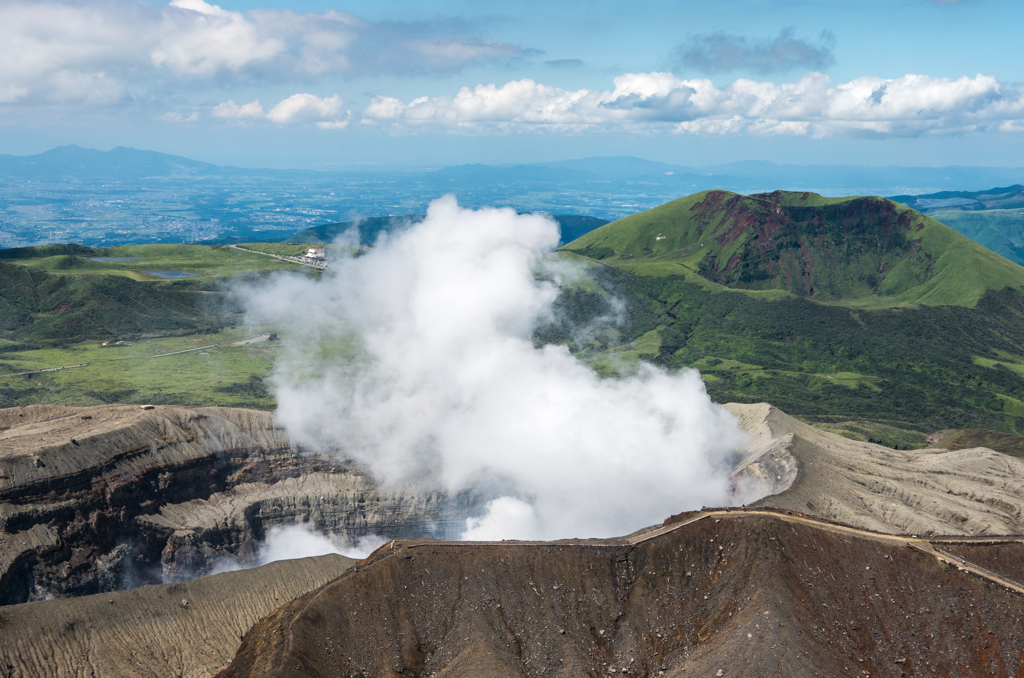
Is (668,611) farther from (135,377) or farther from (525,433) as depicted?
(135,377)

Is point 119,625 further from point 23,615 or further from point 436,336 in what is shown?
point 436,336

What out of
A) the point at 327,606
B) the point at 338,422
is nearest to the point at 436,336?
the point at 338,422

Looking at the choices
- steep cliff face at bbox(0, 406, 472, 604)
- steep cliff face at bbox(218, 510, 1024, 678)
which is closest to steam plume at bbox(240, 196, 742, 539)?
steep cliff face at bbox(0, 406, 472, 604)

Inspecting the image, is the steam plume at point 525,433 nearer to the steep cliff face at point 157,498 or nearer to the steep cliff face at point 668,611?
the steep cliff face at point 157,498

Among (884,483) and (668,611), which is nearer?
(668,611)

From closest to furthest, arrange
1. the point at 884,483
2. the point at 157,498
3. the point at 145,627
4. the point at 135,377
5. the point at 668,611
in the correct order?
the point at 668,611, the point at 145,627, the point at 157,498, the point at 884,483, the point at 135,377

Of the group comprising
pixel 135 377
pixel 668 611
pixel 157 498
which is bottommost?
pixel 135 377

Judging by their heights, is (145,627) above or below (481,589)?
below

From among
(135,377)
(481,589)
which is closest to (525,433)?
(481,589)
